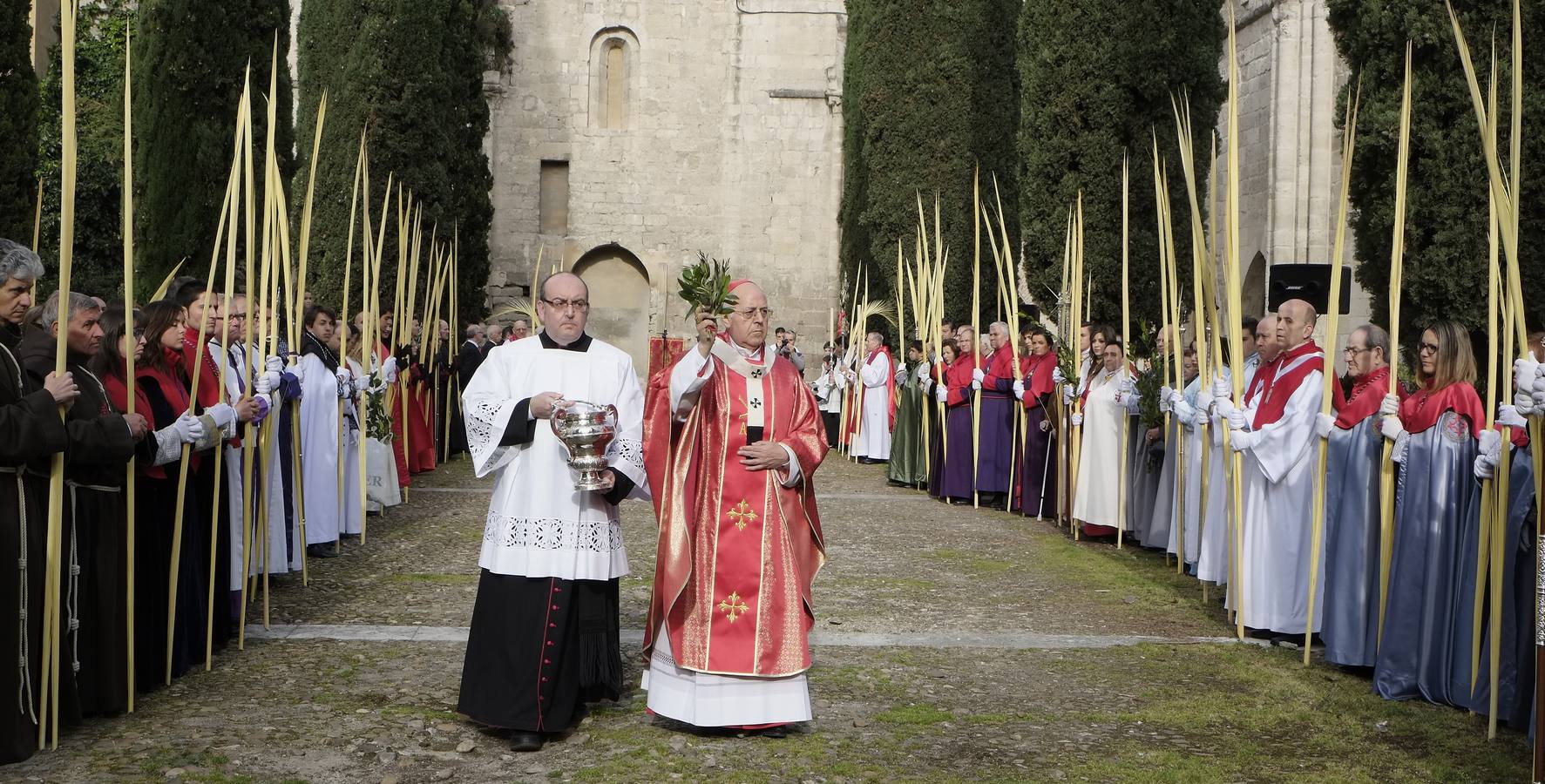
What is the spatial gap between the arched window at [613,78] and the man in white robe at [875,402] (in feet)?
34.7

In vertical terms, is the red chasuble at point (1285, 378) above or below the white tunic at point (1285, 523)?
above

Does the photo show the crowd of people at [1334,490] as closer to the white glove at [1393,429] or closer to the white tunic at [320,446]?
the white glove at [1393,429]

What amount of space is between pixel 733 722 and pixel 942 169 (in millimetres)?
16812

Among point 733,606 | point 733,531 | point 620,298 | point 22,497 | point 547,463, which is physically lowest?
point 733,606

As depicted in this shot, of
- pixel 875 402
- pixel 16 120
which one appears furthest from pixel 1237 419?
pixel 875 402

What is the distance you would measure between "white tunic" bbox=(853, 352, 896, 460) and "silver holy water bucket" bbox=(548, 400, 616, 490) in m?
12.7

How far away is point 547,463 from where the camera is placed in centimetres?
515

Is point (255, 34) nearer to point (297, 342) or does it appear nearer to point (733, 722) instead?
point (297, 342)

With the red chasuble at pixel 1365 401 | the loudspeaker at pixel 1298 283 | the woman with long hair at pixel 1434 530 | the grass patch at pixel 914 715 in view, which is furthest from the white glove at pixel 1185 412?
the grass patch at pixel 914 715

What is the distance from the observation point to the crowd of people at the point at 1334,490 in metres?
5.44

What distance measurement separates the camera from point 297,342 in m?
7.22

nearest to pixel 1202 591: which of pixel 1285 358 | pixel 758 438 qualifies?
pixel 1285 358

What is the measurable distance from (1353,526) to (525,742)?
12.4 feet

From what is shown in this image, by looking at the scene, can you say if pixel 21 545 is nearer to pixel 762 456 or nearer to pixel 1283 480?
pixel 762 456
